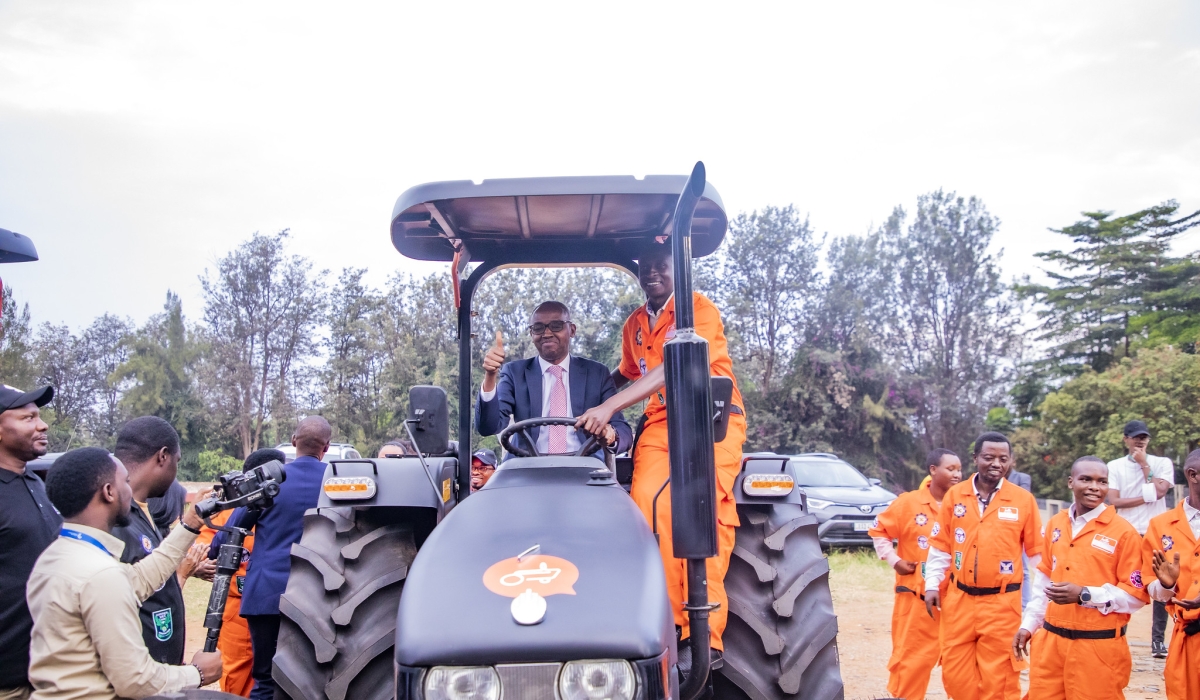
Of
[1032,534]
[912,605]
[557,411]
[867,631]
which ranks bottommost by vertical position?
[867,631]

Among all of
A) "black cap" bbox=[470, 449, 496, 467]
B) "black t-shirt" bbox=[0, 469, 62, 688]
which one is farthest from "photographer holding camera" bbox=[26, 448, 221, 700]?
"black cap" bbox=[470, 449, 496, 467]

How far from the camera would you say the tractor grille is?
2279mm

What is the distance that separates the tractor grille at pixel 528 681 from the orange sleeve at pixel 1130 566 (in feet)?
14.9

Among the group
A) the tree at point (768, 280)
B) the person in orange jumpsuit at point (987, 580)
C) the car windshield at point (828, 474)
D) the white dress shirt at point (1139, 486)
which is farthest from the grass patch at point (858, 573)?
the tree at point (768, 280)

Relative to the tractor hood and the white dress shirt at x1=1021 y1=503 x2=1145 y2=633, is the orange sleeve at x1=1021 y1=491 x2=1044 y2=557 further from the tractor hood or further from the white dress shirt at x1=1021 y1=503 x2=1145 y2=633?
the tractor hood

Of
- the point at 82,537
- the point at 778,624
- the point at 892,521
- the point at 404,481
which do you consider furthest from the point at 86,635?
the point at 892,521

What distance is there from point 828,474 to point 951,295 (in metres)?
27.4

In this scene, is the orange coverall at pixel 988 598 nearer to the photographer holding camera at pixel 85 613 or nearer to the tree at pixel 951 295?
the photographer holding camera at pixel 85 613

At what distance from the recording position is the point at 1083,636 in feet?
17.8

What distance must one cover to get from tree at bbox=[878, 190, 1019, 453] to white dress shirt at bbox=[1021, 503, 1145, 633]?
33.3 m

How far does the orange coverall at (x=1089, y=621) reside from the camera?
5.32 m

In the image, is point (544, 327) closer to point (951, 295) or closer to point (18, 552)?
point (18, 552)

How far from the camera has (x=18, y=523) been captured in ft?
Answer: 12.2

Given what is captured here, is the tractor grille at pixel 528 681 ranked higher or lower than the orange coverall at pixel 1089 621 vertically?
higher
